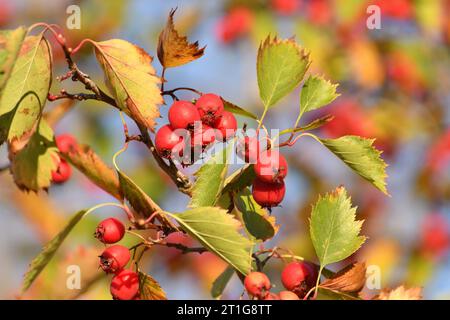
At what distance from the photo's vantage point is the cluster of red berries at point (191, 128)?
0.99m

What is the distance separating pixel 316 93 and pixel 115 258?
39cm

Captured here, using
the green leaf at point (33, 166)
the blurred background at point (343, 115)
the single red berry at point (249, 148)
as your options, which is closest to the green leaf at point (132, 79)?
the single red berry at point (249, 148)

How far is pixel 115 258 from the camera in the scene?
1018 mm

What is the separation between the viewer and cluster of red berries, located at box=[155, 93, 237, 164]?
3.26 feet

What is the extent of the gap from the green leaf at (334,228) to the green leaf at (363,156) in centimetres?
5

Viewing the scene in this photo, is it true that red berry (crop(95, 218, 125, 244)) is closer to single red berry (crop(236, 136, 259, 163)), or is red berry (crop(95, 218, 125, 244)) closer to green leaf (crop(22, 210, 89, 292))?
green leaf (crop(22, 210, 89, 292))

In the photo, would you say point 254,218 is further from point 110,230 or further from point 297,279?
point 110,230

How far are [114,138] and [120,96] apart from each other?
2.33 meters

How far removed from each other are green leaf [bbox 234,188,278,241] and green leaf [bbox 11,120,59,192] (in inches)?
14.0

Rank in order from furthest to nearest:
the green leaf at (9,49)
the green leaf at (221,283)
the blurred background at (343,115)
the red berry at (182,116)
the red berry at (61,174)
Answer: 1. the blurred background at (343,115)
2. the red berry at (61,174)
3. the green leaf at (221,283)
4. the red berry at (182,116)
5. the green leaf at (9,49)

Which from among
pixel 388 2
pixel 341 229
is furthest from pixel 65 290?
pixel 388 2

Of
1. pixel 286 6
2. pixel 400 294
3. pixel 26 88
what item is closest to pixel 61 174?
pixel 26 88

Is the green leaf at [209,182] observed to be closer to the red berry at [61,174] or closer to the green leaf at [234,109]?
the green leaf at [234,109]

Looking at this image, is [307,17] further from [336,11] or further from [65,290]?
[65,290]
